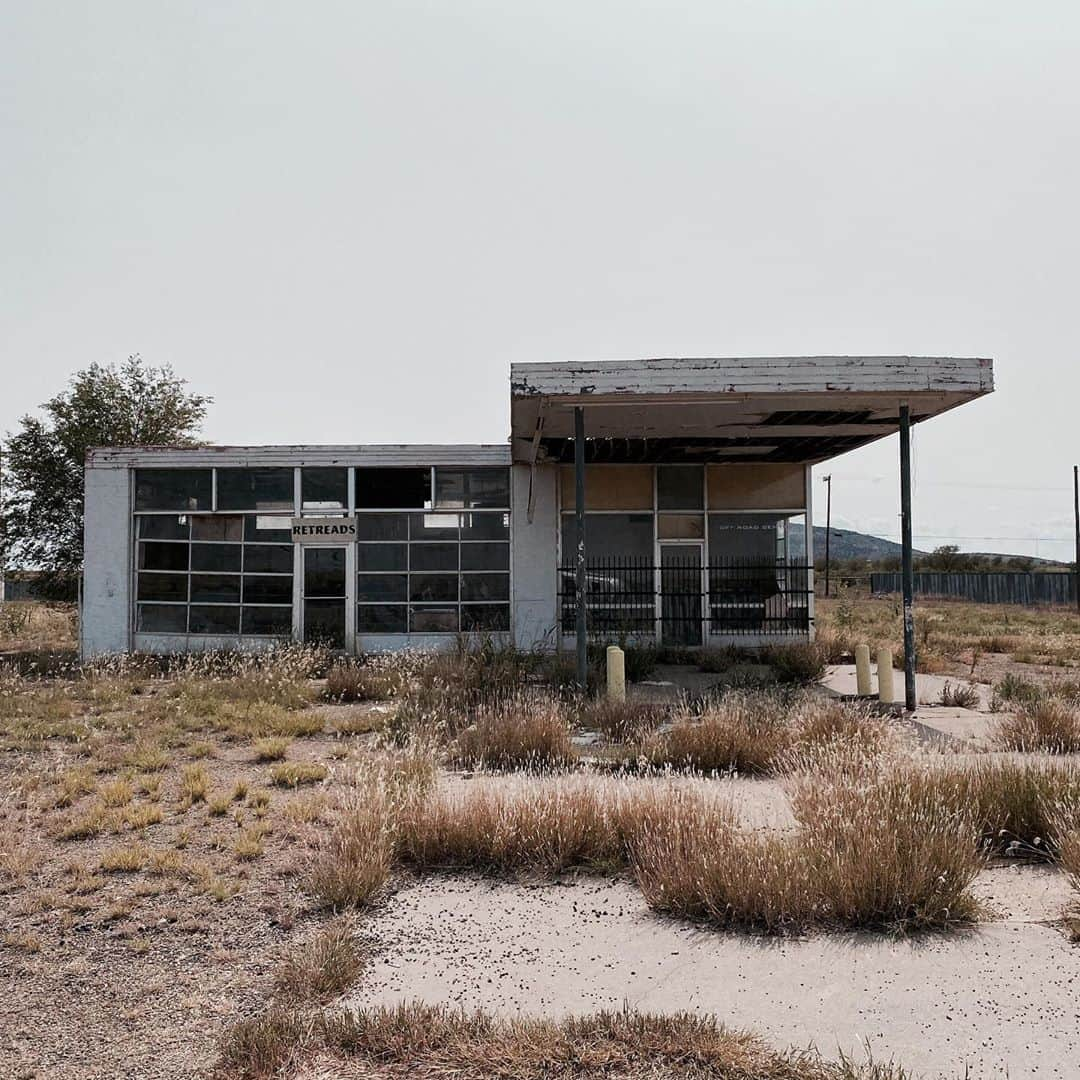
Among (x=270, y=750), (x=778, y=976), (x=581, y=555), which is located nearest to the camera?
(x=778, y=976)

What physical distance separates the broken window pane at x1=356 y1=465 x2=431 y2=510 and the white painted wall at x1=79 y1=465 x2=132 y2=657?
5.13 metres

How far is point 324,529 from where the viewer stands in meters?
19.3

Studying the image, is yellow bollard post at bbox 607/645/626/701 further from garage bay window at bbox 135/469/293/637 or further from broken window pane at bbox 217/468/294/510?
broken window pane at bbox 217/468/294/510

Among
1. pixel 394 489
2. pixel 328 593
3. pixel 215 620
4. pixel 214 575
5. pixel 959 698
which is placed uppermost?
pixel 394 489

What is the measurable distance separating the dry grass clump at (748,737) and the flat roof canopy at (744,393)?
4.74 m

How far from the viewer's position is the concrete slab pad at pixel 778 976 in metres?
3.85

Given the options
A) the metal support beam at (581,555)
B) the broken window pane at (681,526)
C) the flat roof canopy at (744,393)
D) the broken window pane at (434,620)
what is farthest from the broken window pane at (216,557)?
the metal support beam at (581,555)

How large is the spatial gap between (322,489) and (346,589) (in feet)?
7.23

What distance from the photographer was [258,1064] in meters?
3.71

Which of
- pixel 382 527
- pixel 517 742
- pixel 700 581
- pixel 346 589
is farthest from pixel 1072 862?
pixel 346 589

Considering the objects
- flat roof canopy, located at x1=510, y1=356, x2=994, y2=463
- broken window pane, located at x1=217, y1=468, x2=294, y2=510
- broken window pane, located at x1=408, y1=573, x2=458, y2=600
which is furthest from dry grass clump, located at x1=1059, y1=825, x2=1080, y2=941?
broken window pane, located at x1=217, y1=468, x2=294, y2=510

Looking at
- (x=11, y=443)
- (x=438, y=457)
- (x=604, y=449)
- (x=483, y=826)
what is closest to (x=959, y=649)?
(x=604, y=449)

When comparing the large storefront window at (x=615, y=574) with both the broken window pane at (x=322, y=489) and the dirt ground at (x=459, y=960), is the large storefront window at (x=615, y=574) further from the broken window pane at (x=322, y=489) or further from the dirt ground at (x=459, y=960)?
the dirt ground at (x=459, y=960)

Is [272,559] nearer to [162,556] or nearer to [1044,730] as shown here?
[162,556]
